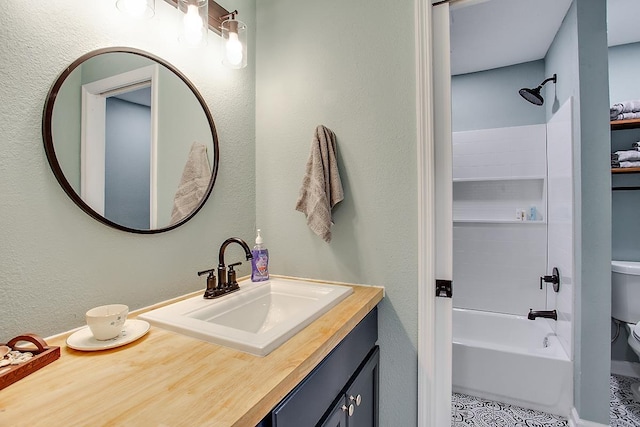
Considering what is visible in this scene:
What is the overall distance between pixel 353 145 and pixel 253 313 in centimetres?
82

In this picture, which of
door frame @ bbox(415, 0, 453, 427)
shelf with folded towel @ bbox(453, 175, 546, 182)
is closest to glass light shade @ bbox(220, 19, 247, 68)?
door frame @ bbox(415, 0, 453, 427)

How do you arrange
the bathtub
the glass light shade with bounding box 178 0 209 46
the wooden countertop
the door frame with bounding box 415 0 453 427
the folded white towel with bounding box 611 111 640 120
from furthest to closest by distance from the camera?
the folded white towel with bounding box 611 111 640 120 → the bathtub → the door frame with bounding box 415 0 453 427 → the glass light shade with bounding box 178 0 209 46 → the wooden countertop

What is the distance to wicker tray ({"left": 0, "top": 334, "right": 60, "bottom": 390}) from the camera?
0.57 metres

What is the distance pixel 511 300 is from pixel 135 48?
311 centimetres

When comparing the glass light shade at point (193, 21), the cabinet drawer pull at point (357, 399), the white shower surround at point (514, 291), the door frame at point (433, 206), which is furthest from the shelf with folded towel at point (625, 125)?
the glass light shade at point (193, 21)

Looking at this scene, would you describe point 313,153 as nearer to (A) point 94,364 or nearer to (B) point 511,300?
(A) point 94,364

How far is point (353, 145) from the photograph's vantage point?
1.33 meters

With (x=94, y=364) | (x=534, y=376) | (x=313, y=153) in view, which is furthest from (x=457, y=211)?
(x=94, y=364)

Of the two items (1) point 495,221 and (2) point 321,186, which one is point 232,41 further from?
(1) point 495,221

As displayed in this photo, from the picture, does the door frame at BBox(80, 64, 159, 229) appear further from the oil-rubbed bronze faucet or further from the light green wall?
Answer: the light green wall

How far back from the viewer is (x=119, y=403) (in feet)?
1.68

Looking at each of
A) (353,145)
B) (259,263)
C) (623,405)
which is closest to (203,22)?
(353,145)

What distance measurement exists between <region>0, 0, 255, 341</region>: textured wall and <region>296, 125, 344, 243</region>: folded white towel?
50 cm

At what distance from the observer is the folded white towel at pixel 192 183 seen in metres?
1.13
